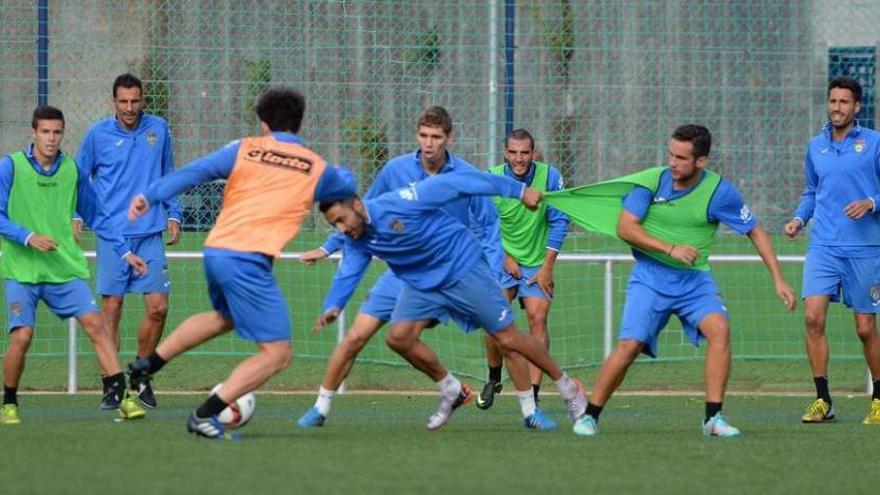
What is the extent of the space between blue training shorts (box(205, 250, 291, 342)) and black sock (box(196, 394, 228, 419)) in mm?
397

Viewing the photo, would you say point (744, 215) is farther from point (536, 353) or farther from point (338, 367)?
point (338, 367)

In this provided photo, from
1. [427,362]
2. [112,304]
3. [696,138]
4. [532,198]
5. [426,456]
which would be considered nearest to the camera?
[426,456]

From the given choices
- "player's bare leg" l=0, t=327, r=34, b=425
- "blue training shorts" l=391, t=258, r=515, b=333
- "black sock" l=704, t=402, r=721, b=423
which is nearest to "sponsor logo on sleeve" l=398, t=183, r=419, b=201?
"blue training shorts" l=391, t=258, r=515, b=333

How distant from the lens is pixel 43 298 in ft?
37.9

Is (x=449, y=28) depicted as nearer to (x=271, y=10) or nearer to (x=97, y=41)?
(x=271, y=10)

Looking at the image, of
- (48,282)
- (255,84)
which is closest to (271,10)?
(255,84)

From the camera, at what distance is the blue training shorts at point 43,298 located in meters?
11.5

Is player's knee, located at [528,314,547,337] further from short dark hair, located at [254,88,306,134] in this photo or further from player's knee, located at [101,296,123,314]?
short dark hair, located at [254,88,306,134]

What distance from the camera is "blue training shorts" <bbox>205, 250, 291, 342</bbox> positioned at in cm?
982

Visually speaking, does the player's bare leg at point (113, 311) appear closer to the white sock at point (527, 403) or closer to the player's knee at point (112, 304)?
the player's knee at point (112, 304)

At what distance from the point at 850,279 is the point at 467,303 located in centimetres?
308

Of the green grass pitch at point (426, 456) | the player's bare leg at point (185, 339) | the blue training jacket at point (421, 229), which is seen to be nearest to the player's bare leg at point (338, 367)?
the green grass pitch at point (426, 456)

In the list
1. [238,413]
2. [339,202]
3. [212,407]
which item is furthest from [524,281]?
[212,407]

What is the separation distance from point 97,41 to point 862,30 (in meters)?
6.85
